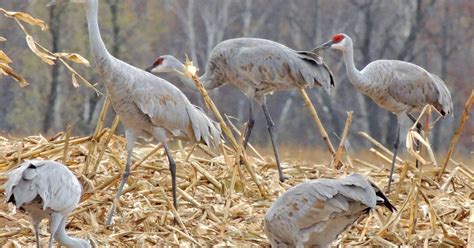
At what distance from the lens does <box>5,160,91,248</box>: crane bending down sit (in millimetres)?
4977

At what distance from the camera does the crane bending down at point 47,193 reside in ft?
16.3

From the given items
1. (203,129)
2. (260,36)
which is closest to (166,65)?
(203,129)

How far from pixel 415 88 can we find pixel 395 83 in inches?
5.5

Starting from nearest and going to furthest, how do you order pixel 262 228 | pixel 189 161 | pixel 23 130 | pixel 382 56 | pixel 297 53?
pixel 262 228, pixel 189 161, pixel 297 53, pixel 23 130, pixel 382 56

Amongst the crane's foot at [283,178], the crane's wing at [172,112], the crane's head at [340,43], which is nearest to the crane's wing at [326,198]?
the crane's wing at [172,112]

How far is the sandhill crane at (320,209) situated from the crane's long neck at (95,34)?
1.41m

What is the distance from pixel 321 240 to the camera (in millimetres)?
5242

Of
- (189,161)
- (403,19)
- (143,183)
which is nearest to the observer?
(143,183)

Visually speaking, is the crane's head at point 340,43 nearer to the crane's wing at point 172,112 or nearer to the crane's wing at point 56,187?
the crane's wing at point 172,112

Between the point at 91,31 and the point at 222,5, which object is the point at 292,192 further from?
the point at 222,5

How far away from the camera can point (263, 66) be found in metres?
7.68

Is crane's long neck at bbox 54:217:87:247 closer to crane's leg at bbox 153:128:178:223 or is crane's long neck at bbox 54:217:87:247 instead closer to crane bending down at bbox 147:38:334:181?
crane's leg at bbox 153:128:178:223

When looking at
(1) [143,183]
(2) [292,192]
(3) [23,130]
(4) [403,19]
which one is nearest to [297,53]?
(1) [143,183]

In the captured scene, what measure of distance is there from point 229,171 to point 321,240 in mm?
1588
